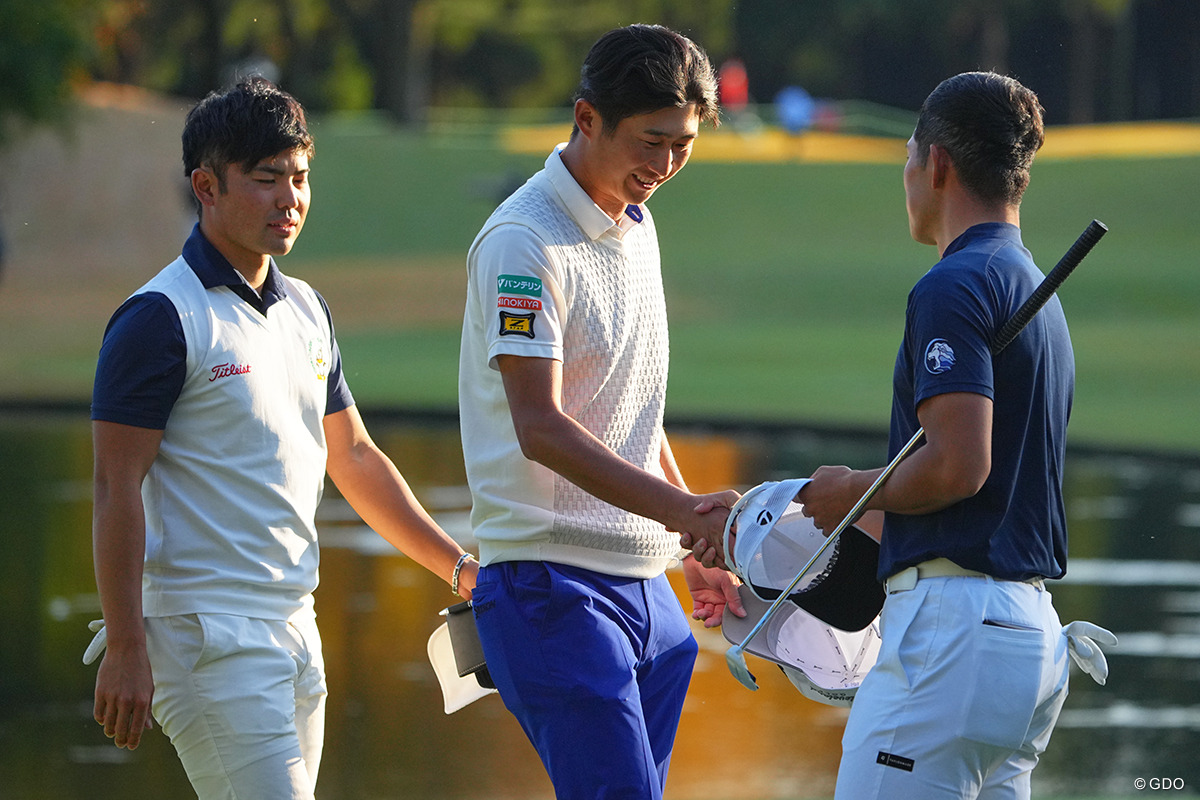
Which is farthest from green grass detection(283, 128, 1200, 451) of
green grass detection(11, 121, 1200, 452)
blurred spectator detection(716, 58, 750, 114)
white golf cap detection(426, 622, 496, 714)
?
white golf cap detection(426, 622, 496, 714)

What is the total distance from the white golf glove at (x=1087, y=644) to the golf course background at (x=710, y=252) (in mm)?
16891

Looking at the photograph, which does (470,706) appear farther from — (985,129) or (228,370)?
(985,129)

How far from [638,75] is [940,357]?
91cm

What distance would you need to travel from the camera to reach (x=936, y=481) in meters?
3.08

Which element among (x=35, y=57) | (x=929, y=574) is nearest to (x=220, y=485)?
(x=929, y=574)

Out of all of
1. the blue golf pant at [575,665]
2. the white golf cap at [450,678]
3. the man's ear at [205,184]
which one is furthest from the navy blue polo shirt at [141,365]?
the white golf cap at [450,678]

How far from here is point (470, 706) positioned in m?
7.78

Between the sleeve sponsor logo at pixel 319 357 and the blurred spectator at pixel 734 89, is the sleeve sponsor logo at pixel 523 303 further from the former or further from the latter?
the blurred spectator at pixel 734 89

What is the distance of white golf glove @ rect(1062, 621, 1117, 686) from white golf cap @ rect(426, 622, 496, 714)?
132cm

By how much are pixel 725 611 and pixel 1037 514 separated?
951 mm

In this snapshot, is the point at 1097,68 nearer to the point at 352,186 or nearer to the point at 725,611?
the point at 352,186

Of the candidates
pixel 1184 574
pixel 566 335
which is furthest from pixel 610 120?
pixel 1184 574

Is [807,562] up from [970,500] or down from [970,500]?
down

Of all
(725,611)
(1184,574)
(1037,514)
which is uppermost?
(1037,514)
